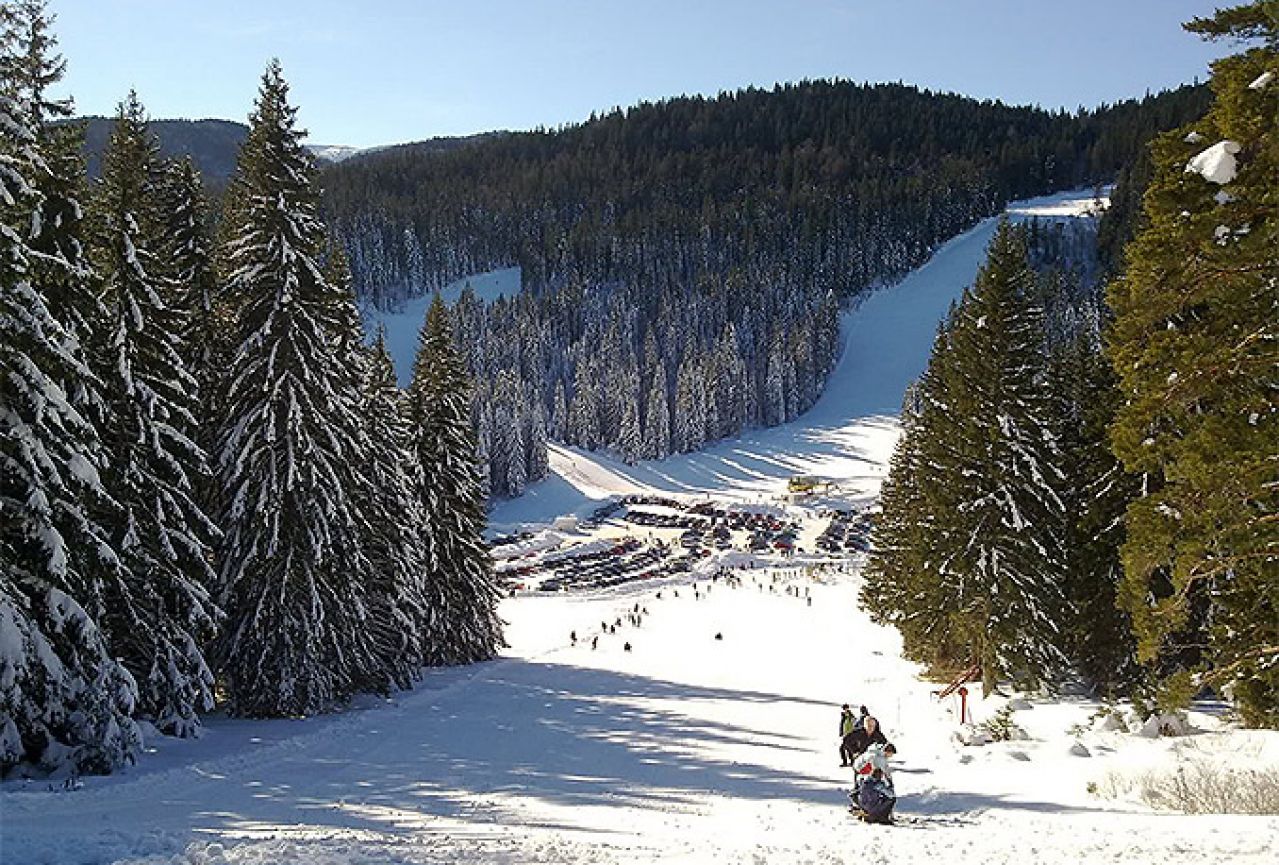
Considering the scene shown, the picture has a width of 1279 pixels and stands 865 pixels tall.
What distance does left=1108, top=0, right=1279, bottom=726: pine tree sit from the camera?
12234 mm

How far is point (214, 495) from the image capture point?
75.9ft

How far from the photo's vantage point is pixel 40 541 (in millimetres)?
14562

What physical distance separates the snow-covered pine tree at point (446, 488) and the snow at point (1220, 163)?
2543cm

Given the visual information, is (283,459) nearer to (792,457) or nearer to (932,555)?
(932,555)

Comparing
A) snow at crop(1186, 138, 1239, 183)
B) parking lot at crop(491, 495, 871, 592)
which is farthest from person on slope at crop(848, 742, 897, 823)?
parking lot at crop(491, 495, 871, 592)

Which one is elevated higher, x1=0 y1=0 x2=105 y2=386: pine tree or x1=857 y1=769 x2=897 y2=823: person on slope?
x1=0 y1=0 x2=105 y2=386: pine tree

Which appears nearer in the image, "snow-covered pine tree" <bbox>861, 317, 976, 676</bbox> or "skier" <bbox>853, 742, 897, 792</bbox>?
"skier" <bbox>853, 742, 897, 792</bbox>

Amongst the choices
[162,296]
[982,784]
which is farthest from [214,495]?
[982,784]

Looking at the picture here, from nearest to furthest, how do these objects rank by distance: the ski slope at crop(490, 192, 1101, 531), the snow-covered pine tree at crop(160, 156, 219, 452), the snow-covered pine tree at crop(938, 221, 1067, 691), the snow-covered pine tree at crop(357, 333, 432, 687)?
the snow-covered pine tree at crop(160, 156, 219, 452), the snow-covered pine tree at crop(938, 221, 1067, 691), the snow-covered pine tree at crop(357, 333, 432, 687), the ski slope at crop(490, 192, 1101, 531)

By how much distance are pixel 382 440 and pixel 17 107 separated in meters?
15.0

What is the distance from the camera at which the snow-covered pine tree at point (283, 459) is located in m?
21.8

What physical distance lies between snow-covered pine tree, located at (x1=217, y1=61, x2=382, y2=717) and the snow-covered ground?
1.59 m

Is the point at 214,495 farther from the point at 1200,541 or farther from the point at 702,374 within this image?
the point at 702,374

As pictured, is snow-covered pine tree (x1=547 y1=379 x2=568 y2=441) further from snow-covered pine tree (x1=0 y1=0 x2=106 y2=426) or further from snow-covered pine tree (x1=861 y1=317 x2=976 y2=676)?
Answer: snow-covered pine tree (x1=0 y1=0 x2=106 y2=426)
